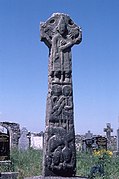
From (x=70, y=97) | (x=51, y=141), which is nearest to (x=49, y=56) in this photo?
(x=70, y=97)

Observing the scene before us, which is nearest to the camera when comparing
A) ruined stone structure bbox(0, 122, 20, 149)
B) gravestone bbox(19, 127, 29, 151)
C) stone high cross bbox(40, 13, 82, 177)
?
stone high cross bbox(40, 13, 82, 177)

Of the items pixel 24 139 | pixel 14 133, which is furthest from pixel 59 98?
pixel 24 139

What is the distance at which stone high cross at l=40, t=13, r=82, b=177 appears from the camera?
22.0ft

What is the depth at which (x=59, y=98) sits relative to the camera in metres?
6.89

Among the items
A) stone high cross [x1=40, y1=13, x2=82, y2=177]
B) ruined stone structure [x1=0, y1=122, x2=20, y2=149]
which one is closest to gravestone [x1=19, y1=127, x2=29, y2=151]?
ruined stone structure [x1=0, y1=122, x2=20, y2=149]

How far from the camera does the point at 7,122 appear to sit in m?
→ 25.7

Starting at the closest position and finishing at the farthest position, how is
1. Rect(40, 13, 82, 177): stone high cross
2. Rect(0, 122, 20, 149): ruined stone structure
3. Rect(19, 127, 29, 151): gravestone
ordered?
Rect(40, 13, 82, 177): stone high cross, Rect(0, 122, 20, 149): ruined stone structure, Rect(19, 127, 29, 151): gravestone

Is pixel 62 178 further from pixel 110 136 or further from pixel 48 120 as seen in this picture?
pixel 110 136

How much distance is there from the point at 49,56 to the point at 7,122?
19.1 meters

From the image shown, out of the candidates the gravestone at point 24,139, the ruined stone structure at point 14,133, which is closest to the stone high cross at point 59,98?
the ruined stone structure at point 14,133

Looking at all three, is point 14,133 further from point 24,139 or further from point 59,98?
point 59,98

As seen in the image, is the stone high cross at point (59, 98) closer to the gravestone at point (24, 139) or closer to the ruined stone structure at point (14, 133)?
the ruined stone structure at point (14, 133)

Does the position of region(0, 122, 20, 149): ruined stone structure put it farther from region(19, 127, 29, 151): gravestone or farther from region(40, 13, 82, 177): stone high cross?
→ region(40, 13, 82, 177): stone high cross

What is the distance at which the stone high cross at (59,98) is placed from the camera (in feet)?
22.0
